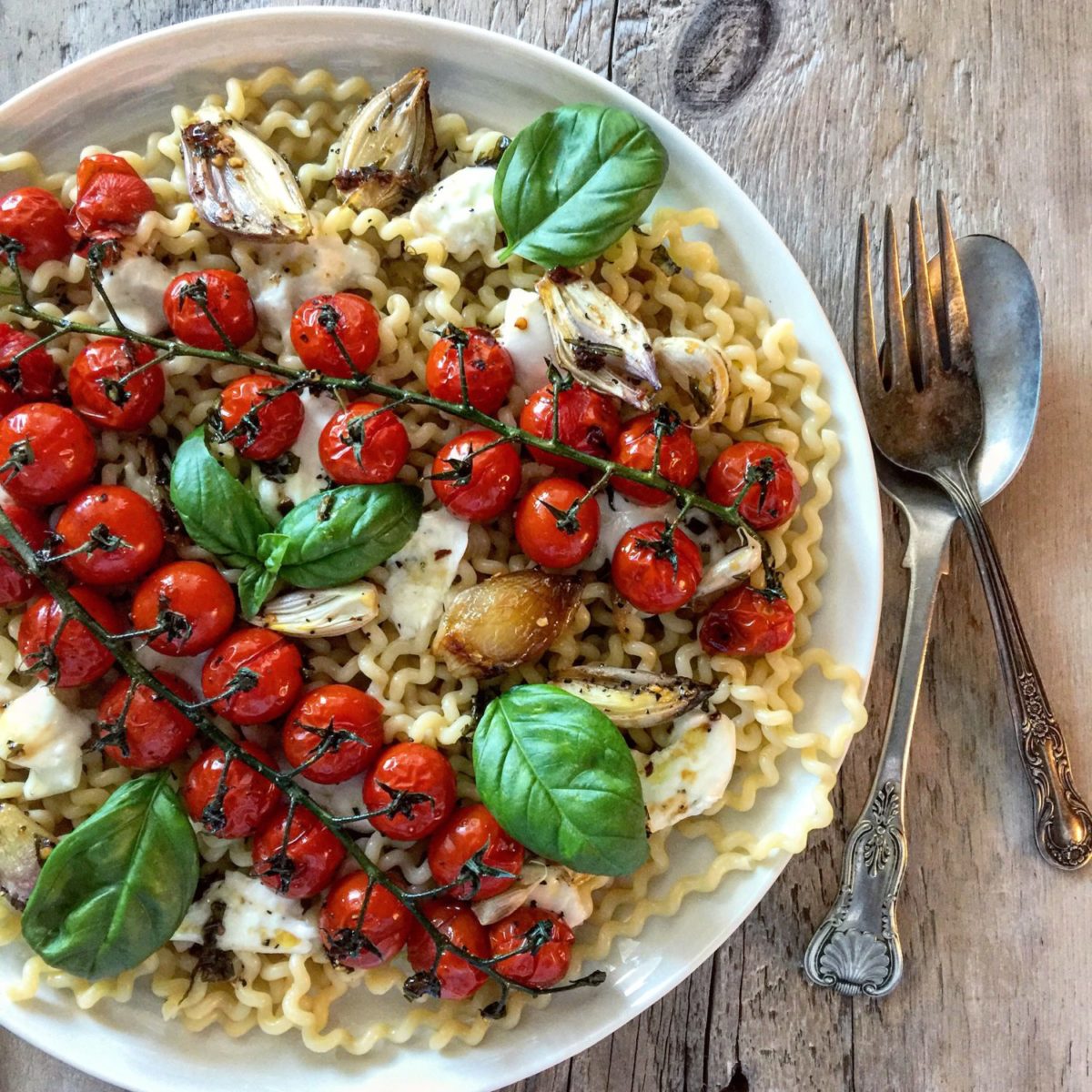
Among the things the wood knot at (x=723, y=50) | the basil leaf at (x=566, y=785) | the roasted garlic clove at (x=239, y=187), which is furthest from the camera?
the wood knot at (x=723, y=50)

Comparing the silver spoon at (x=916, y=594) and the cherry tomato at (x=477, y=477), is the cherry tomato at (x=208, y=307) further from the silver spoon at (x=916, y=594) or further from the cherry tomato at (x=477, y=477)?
the silver spoon at (x=916, y=594)

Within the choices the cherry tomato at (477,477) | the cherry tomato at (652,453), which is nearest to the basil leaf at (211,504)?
the cherry tomato at (477,477)

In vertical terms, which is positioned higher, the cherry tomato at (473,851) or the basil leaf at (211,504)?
the basil leaf at (211,504)

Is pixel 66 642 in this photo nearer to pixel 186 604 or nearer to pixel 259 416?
pixel 186 604

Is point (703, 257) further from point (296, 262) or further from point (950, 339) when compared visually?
point (296, 262)

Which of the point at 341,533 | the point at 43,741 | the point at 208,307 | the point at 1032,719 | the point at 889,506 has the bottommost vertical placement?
the point at 1032,719

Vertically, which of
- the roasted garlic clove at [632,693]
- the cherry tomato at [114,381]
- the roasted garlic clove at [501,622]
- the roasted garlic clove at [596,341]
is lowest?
the roasted garlic clove at [632,693]

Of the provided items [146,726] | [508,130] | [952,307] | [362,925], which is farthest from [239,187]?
[952,307]
